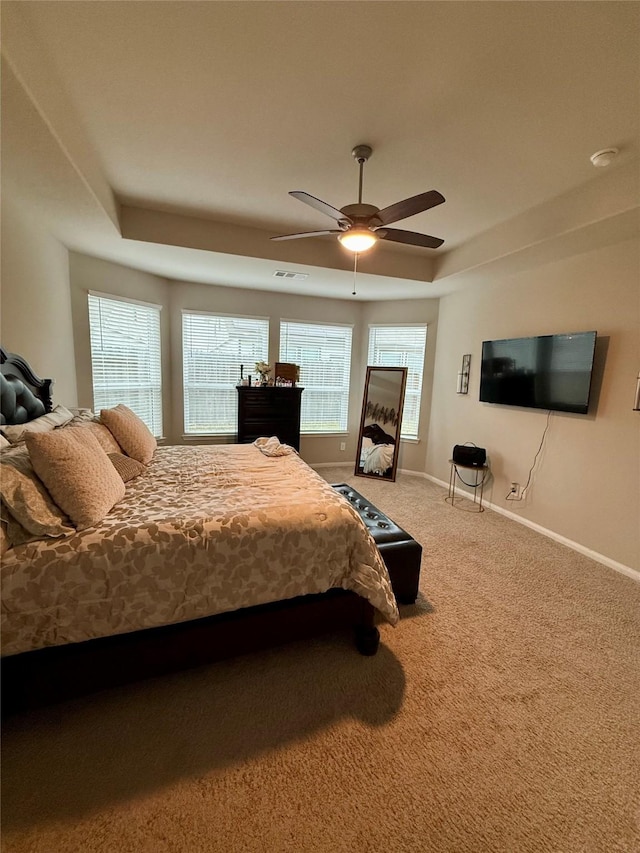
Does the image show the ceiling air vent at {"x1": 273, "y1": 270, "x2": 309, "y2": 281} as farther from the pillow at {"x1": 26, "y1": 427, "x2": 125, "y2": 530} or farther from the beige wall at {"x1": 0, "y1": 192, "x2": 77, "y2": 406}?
the pillow at {"x1": 26, "y1": 427, "x2": 125, "y2": 530}

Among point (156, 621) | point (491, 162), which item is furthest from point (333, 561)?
point (491, 162)

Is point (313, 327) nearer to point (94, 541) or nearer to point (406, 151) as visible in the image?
point (406, 151)

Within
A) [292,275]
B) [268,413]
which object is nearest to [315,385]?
[268,413]

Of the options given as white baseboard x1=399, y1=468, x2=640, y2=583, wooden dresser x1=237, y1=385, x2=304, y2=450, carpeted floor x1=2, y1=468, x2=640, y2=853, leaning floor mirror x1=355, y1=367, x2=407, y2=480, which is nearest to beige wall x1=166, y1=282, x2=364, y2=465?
leaning floor mirror x1=355, y1=367, x2=407, y2=480

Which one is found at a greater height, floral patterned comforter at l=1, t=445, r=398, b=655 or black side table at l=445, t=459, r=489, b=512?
floral patterned comforter at l=1, t=445, r=398, b=655

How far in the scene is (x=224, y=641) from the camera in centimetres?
159

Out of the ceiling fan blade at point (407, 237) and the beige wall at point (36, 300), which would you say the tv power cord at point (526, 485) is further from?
the beige wall at point (36, 300)

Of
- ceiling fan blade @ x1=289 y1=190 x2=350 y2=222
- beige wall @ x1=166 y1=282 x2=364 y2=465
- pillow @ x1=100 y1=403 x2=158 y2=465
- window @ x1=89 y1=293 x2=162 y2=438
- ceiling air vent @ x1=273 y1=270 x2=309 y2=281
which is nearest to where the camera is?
ceiling fan blade @ x1=289 y1=190 x2=350 y2=222

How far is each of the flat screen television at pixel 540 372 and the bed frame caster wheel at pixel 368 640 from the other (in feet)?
8.26

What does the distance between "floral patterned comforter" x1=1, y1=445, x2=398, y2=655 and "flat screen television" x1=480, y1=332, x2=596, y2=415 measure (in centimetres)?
240

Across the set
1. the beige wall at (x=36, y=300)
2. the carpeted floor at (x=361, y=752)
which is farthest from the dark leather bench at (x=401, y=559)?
the beige wall at (x=36, y=300)

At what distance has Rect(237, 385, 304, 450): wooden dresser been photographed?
4.37 metres

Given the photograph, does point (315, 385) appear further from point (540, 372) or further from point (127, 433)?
point (127, 433)

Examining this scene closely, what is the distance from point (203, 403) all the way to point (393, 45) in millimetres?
3907
